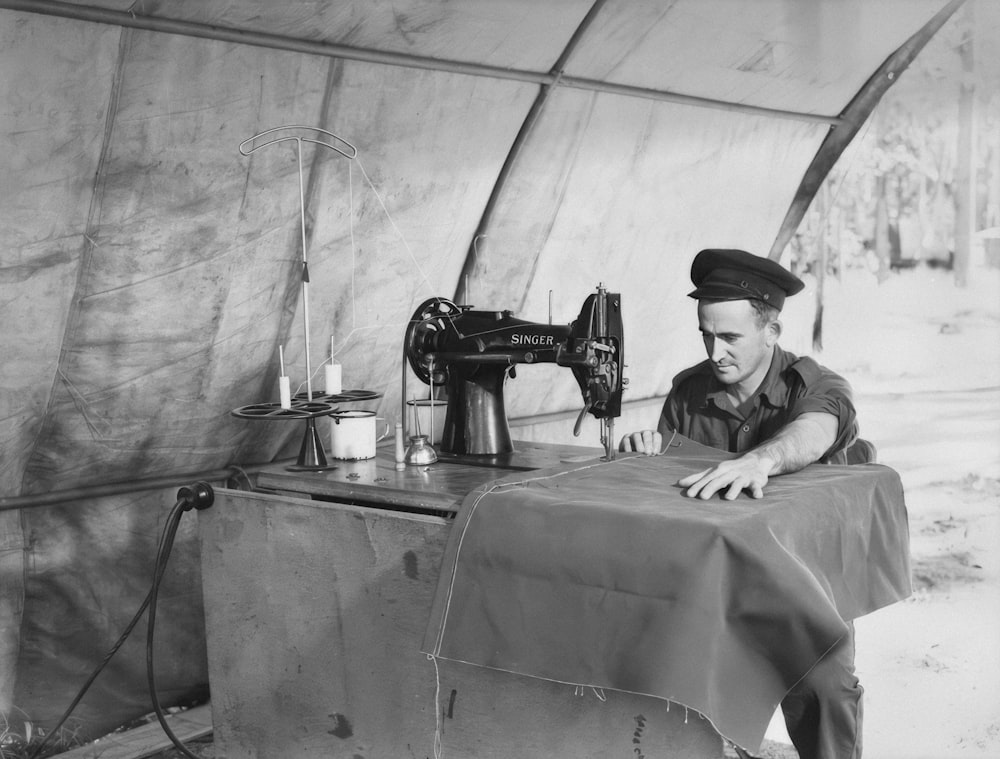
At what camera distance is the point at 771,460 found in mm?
2014

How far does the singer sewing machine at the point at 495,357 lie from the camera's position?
2.31 m

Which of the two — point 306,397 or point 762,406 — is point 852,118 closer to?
point 762,406

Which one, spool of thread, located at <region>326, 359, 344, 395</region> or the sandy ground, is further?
the sandy ground

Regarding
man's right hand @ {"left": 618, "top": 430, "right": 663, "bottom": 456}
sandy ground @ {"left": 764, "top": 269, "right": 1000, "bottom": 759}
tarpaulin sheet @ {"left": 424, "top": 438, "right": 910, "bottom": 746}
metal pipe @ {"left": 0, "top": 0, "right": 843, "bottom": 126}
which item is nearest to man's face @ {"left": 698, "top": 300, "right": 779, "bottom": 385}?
man's right hand @ {"left": 618, "top": 430, "right": 663, "bottom": 456}

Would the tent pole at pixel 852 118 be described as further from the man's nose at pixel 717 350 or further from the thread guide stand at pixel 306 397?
the thread guide stand at pixel 306 397

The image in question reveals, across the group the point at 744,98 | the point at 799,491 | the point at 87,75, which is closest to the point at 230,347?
the point at 87,75

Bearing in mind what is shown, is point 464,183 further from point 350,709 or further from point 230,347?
point 350,709

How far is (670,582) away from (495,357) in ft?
2.97

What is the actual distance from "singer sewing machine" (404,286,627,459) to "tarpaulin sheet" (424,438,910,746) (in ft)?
0.97

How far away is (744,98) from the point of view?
3904 mm

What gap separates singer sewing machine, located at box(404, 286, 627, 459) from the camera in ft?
7.59

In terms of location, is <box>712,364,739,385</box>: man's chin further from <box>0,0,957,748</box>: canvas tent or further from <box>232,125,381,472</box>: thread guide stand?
<box>0,0,957,748</box>: canvas tent

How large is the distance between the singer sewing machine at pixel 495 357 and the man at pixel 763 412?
0.22 meters

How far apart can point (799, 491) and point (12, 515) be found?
1.99 meters
